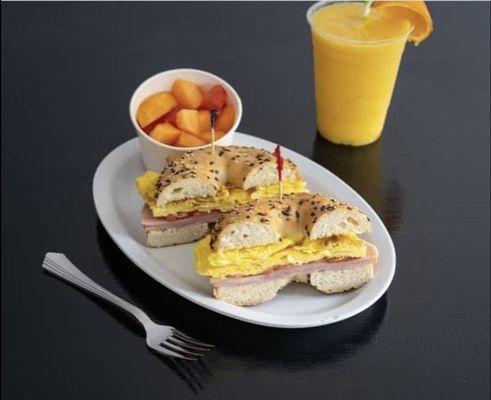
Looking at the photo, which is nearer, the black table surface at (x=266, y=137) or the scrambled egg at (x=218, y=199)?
the black table surface at (x=266, y=137)

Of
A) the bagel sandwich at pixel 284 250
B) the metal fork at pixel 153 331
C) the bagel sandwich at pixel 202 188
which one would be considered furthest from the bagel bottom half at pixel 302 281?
the bagel sandwich at pixel 202 188

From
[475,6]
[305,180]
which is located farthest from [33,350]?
[475,6]

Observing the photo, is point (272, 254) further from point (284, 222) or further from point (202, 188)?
point (202, 188)

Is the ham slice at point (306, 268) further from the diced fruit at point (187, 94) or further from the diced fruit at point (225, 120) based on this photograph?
the diced fruit at point (187, 94)

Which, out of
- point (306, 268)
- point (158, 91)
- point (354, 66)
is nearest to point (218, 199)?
point (306, 268)

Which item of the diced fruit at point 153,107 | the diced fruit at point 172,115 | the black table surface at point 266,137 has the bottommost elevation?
the black table surface at point 266,137

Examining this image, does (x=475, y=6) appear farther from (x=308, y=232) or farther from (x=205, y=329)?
(x=205, y=329)

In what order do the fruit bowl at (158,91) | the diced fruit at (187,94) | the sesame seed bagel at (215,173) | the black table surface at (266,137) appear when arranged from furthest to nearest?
the diced fruit at (187,94), the fruit bowl at (158,91), the sesame seed bagel at (215,173), the black table surface at (266,137)
